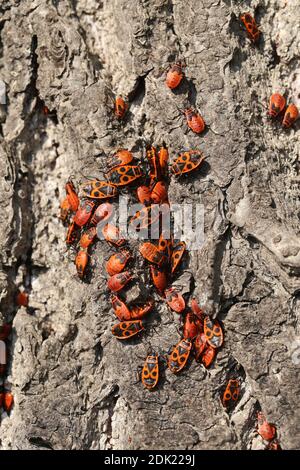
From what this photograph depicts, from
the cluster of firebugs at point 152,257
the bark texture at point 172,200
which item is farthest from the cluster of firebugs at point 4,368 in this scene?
the cluster of firebugs at point 152,257

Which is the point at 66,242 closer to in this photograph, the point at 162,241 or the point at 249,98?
the point at 162,241

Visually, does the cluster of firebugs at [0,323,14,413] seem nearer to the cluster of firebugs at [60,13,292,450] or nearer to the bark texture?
the bark texture

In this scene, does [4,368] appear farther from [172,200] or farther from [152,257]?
[172,200]

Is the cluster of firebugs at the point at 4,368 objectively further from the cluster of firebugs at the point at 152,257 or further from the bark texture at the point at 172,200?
the cluster of firebugs at the point at 152,257

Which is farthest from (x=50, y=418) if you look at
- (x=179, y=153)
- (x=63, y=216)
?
(x=179, y=153)

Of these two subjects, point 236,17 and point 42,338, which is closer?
point 236,17
